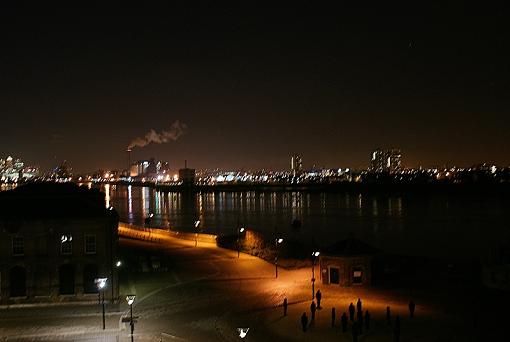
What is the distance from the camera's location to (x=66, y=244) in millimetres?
29484

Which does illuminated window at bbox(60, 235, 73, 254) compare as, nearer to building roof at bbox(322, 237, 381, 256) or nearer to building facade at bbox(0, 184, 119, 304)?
building facade at bbox(0, 184, 119, 304)

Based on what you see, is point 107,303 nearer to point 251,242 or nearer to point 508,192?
point 251,242

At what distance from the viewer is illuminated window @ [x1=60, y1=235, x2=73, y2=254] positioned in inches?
1160

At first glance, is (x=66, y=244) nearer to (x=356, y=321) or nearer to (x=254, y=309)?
(x=254, y=309)

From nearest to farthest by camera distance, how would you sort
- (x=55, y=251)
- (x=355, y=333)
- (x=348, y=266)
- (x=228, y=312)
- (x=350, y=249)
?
(x=355, y=333) < (x=228, y=312) < (x=55, y=251) < (x=348, y=266) < (x=350, y=249)

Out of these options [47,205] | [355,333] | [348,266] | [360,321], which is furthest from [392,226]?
[355,333]

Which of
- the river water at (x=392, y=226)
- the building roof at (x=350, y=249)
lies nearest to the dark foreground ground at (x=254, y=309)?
the building roof at (x=350, y=249)

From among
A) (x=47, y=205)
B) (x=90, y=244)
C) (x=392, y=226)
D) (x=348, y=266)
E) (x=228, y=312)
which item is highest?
(x=47, y=205)

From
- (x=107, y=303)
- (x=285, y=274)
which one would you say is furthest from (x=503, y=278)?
(x=107, y=303)

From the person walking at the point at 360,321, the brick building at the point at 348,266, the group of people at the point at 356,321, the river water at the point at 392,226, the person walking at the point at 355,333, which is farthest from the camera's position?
→ the river water at the point at 392,226

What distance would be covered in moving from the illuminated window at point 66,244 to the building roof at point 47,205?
1.02 meters

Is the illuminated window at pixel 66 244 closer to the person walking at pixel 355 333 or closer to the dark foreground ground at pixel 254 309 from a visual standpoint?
the dark foreground ground at pixel 254 309

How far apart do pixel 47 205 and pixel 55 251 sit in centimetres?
249

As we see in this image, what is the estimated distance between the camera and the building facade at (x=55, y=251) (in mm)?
28844
